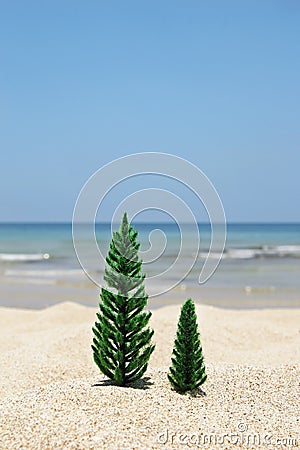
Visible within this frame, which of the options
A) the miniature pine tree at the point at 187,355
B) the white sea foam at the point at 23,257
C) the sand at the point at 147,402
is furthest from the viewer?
the white sea foam at the point at 23,257

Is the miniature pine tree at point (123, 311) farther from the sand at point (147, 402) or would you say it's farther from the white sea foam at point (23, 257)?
the white sea foam at point (23, 257)

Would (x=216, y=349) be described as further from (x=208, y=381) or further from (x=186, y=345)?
(x=186, y=345)

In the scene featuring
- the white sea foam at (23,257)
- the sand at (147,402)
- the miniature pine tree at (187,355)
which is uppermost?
the white sea foam at (23,257)

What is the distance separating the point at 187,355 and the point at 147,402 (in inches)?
45.2

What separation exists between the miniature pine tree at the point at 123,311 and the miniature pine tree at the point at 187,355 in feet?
1.76

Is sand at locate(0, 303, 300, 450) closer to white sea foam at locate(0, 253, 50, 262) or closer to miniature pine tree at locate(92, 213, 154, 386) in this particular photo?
miniature pine tree at locate(92, 213, 154, 386)

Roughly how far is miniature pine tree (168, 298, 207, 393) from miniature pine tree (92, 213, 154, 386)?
0.54 meters

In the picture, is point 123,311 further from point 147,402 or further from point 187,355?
point 147,402

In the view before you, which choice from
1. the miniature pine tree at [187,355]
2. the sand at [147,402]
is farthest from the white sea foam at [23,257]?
the miniature pine tree at [187,355]

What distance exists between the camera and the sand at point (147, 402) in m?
6.37

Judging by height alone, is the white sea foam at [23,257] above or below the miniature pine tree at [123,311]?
above

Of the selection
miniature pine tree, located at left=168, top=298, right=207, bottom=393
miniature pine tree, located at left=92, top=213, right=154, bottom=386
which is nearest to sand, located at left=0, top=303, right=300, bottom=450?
miniature pine tree, located at left=168, top=298, right=207, bottom=393

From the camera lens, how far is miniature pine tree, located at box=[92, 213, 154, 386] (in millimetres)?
8305

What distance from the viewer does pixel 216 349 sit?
13195 millimetres
